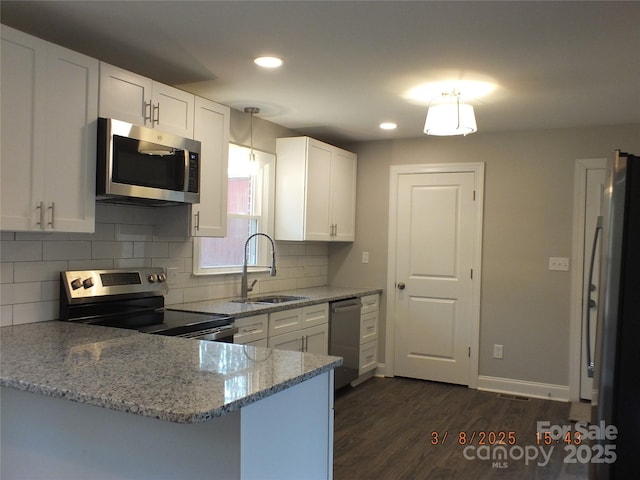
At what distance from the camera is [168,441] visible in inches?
60.7

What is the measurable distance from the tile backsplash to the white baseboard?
2120 mm

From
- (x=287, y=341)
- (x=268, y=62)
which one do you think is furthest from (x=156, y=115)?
(x=287, y=341)

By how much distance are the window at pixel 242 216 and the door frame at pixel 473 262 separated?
50.1 inches

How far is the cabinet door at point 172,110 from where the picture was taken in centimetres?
297

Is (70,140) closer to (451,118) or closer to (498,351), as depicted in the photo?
(451,118)

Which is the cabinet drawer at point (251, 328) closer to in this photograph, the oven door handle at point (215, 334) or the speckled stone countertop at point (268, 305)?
the speckled stone countertop at point (268, 305)

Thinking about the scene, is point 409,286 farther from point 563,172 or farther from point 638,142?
point 638,142

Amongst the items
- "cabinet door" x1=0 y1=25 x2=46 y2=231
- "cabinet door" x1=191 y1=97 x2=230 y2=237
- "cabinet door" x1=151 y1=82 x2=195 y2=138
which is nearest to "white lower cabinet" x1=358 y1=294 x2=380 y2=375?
"cabinet door" x1=191 y1=97 x2=230 y2=237

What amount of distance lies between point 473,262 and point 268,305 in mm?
2106

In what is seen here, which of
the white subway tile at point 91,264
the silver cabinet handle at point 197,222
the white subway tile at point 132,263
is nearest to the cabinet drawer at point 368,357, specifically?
the silver cabinet handle at point 197,222

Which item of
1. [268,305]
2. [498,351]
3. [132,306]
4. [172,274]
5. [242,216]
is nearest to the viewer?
[132,306]

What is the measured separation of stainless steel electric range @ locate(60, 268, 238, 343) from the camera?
8.88ft

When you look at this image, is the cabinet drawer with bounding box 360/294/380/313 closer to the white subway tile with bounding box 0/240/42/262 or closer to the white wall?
the white wall

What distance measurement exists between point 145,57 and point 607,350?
274cm
